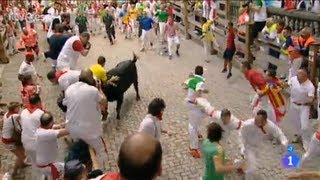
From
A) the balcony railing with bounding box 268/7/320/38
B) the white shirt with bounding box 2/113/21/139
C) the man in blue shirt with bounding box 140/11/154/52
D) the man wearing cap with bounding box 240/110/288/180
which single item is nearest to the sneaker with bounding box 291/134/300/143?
the man wearing cap with bounding box 240/110/288/180

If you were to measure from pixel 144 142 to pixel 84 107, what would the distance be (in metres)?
3.73

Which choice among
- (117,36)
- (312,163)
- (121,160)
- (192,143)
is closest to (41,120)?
(192,143)

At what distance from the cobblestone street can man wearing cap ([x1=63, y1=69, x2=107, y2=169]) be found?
1465mm

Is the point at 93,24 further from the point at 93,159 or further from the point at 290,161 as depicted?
the point at 93,159

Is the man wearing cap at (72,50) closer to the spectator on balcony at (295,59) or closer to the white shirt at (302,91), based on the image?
the white shirt at (302,91)

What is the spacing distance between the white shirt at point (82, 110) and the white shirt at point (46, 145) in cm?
35

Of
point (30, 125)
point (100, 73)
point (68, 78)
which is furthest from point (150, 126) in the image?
point (100, 73)

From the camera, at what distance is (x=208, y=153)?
5.17m

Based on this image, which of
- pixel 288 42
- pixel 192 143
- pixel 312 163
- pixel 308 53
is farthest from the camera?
pixel 288 42

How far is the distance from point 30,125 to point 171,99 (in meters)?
5.39

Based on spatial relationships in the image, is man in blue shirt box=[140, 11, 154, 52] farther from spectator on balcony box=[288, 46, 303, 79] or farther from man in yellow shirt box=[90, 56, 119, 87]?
spectator on balcony box=[288, 46, 303, 79]

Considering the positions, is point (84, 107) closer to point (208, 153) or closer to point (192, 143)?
point (208, 153)

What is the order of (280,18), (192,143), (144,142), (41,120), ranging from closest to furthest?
(144,142), (41,120), (192,143), (280,18)

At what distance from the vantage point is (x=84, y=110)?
6.07 metres
